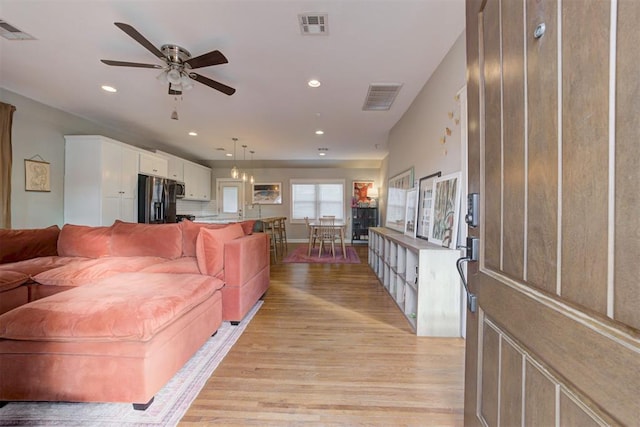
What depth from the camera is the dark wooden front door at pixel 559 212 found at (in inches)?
17.2

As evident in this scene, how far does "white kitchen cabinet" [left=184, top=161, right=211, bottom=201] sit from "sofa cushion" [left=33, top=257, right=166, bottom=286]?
4686mm

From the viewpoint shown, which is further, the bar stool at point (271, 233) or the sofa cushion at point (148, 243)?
the bar stool at point (271, 233)

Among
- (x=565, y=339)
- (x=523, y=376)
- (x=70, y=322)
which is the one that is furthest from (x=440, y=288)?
(x=70, y=322)

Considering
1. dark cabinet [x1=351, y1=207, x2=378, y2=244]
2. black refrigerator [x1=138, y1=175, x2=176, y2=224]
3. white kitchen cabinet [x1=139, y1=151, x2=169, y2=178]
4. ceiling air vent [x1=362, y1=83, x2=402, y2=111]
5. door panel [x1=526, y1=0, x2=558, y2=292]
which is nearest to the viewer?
door panel [x1=526, y1=0, x2=558, y2=292]

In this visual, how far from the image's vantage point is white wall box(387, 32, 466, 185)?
7.95 feet

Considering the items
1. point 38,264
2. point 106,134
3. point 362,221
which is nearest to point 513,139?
point 38,264

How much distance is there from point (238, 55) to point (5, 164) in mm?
3268

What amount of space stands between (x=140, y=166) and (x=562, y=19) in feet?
19.9

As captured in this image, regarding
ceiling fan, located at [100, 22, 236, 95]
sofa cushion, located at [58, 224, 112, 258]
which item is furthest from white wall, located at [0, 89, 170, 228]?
ceiling fan, located at [100, 22, 236, 95]

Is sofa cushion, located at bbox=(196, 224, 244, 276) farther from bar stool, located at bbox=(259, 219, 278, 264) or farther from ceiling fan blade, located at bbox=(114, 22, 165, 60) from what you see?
bar stool, located at bbox=(259, 219, 278, 264)

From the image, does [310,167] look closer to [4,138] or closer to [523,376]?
[4,138]

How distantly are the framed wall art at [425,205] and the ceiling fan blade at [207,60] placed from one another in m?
2.33

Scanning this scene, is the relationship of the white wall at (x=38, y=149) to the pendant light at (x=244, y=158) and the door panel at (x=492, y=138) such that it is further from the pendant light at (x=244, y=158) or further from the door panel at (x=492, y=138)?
the door panel at (x=492, y=138)

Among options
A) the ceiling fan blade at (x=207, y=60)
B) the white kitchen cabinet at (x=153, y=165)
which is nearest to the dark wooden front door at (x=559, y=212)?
the ceiling fan blade at (x=207, y=60)
